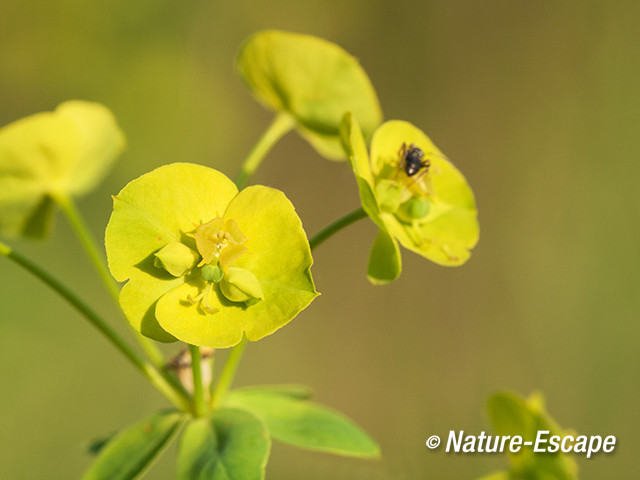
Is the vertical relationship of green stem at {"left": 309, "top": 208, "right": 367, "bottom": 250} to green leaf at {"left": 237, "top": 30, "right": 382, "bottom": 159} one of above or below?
below

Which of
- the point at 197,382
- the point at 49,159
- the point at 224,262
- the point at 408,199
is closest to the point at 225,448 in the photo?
the point at 197,382

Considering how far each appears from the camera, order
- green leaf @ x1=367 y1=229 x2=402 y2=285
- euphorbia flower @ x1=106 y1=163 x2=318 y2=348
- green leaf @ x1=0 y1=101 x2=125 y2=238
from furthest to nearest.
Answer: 1. green leaf @ x1=0 y1=101 x2=125 y2=238
2. green leaf @ x1=367 y1=229 x2=402 y2=285
3. euphorbia flower @ x1=106 y1=163 x2=318 y2=348

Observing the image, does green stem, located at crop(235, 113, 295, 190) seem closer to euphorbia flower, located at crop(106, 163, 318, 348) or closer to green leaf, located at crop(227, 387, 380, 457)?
euphorbia flower, located at crop(106, 163, 318, 348)

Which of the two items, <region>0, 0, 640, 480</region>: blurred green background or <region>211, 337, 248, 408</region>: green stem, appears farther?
<region>0, 0, 640, 480</region>: blurred green background

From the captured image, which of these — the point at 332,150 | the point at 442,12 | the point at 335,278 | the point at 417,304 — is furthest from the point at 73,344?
the point at 442,12

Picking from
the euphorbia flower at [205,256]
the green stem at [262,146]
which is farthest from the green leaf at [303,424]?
the green stem at [262,146]

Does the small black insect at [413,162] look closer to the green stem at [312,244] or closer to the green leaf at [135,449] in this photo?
the green stem at [312,244]

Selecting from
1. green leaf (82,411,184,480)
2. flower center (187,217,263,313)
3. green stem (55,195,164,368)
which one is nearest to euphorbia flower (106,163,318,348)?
flower center (187,217,263,313)
